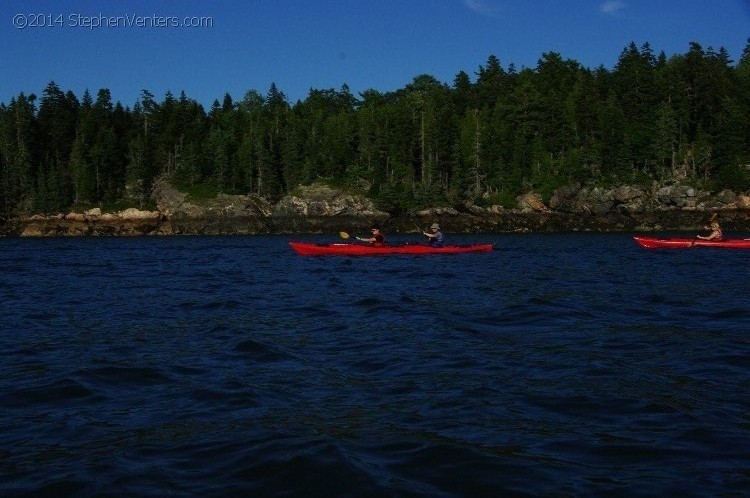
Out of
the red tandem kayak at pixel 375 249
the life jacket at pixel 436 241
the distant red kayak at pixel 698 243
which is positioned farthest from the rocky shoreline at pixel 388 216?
the life jacket at pixel 436 241

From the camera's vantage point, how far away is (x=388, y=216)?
80188 millimetres

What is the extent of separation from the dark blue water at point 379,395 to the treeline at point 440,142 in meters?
67.0

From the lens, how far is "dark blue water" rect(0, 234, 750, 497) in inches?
218

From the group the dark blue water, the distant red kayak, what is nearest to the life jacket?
the distant red kayak

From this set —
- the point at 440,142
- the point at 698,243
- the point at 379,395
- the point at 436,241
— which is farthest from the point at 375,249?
the point at 440,142

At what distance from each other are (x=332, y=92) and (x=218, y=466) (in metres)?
143

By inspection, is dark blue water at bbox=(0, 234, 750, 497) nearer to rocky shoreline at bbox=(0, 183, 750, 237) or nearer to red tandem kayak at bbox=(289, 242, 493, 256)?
red tandem kayak at bbox=(289, 242, 493, 256)

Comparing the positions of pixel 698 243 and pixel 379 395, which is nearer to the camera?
pixel 379 395

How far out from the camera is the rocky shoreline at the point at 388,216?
73062mm

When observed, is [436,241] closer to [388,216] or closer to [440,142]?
[388,216]

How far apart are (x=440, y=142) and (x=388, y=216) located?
62.2 ft

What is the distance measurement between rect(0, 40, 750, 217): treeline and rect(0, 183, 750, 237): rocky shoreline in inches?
128

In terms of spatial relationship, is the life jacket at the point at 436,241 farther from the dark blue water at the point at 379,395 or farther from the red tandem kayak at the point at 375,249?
the dark blue water at the point at 379,395

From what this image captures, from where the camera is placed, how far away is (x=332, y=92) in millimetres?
144000
